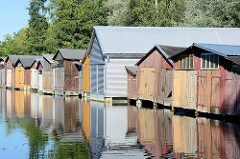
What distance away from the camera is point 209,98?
90.7 feet

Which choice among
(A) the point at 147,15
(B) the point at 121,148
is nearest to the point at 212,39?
(A) the point at 147,15

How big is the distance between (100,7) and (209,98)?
64.1m

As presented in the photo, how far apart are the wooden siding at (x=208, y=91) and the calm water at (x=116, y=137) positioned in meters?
1.39

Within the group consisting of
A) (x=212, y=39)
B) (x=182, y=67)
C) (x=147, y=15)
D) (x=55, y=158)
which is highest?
(x=147, y=15)

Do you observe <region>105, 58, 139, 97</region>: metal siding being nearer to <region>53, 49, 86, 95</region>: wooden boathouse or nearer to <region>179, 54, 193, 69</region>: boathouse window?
<region>53, 49, 86, 95</region>: wooden boathouse

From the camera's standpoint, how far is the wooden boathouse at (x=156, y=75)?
114 feet

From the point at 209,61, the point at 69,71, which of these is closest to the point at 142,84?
the point at 209,61

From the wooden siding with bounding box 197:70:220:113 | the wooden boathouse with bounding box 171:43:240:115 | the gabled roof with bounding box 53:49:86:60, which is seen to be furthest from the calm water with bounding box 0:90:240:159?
the gabled roof with bounding box 53:49:86:60

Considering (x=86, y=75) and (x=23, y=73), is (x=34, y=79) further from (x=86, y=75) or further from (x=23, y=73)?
(x=86, y=75)

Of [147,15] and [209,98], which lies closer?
[209,98]

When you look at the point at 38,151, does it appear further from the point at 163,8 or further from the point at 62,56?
the point at 163,8

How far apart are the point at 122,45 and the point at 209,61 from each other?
16.8 m

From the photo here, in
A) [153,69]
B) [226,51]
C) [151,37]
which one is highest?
[151,37]

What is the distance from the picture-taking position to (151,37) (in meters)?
46.4
